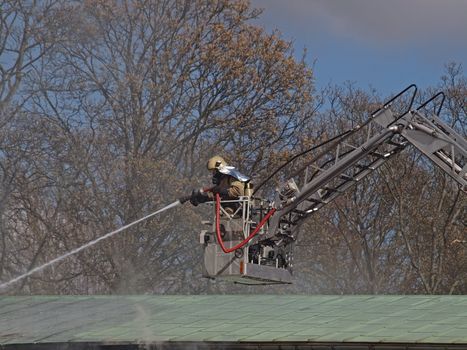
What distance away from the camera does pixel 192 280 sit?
43.9 meters

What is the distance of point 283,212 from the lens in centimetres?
1767

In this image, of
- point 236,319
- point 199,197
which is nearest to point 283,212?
point 199,197

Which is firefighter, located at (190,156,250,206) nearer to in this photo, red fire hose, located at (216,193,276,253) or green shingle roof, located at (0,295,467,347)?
red fire hose, located at (216,193,276,253)

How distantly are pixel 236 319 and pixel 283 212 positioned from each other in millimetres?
5356

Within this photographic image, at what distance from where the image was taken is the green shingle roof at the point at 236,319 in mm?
19750

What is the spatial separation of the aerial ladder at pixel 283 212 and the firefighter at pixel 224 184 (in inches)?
5.6

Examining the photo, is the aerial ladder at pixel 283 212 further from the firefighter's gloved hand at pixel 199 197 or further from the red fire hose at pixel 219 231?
the firefighter's gloved hand at pixel 199 197

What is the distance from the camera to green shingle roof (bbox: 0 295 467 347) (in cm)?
1975

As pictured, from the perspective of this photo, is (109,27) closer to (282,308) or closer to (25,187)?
(25,187)

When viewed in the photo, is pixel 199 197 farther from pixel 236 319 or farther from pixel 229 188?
pixel 236 319

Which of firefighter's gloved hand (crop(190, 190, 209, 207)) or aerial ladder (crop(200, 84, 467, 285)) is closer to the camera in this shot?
aerial ladder (crop(200, 84, 467, 285))

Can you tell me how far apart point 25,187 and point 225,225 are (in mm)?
27374

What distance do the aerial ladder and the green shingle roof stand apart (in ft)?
8.52

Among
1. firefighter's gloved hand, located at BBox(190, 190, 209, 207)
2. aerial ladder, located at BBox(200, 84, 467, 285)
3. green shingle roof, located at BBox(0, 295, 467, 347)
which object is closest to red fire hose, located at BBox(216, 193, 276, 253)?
aerial ladder, located at BBox(200, 84, 467, 285)
